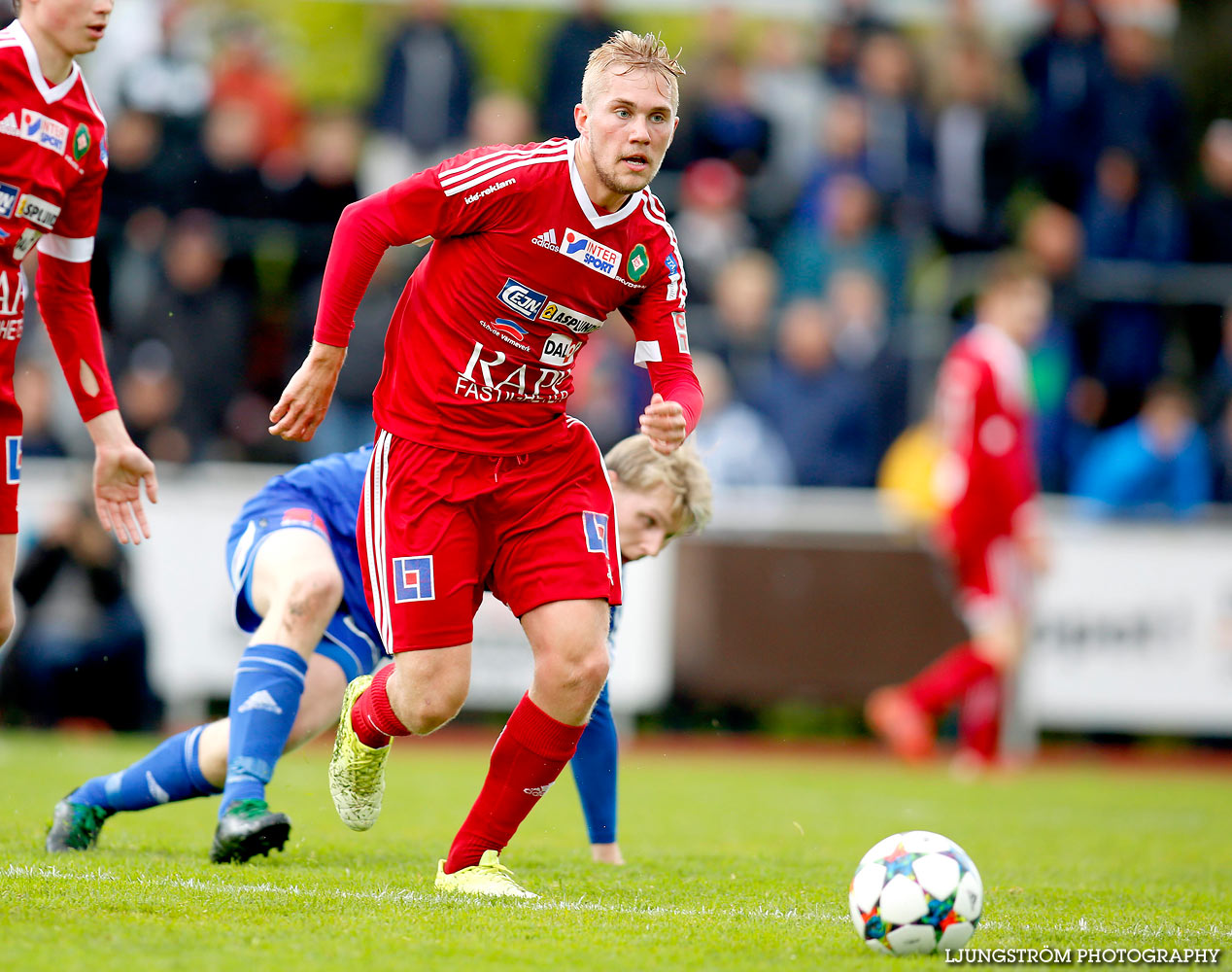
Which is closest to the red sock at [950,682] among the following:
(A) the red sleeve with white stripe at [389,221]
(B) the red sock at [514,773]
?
(B) the red sock at [514,773]

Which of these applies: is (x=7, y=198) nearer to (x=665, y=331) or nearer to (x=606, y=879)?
(x=665, y=331)

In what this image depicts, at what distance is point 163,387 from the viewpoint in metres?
11.3

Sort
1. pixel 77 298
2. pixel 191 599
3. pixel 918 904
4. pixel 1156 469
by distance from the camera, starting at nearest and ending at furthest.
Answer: pixel 918 904, pixel 77 298, pixel 191 599, pixel 1156 469

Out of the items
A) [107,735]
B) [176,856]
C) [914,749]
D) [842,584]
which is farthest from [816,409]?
[176,856]

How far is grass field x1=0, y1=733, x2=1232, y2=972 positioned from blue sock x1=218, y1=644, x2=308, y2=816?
294 mm

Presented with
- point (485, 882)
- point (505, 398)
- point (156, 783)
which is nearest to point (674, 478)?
point (505, 398)

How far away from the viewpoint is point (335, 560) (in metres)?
5.36

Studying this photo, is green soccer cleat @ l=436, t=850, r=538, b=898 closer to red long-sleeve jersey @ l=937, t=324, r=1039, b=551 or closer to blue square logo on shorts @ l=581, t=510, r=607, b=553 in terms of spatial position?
blue square logo on shorts @ l=581, t=510, r=607, b=553

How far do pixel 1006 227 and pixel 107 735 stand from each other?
8.50 meters

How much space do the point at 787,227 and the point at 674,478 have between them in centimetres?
810

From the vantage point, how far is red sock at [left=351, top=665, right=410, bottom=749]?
4867mm

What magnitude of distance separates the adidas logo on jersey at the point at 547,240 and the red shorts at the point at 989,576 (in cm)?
637

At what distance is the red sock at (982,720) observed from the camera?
411 inches

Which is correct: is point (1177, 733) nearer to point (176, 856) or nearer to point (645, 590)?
point (645, 590)
